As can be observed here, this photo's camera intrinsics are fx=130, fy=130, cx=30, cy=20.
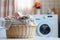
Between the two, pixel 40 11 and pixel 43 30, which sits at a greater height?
pixel 40 11

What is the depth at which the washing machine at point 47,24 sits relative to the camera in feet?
10.5

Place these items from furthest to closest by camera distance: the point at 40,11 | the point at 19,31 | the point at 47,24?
the point at 40,11 < the point at 47,24 < the point at 19,31

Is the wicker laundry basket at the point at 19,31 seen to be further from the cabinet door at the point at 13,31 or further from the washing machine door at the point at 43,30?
the washing machine door at the point at 43,30

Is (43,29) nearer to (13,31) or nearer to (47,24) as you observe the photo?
(47,24)

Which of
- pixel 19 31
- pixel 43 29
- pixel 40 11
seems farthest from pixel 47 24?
pixel 19 31

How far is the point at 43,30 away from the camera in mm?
3268

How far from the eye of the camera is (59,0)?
3916 mm

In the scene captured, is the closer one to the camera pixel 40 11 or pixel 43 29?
pixel 43 29

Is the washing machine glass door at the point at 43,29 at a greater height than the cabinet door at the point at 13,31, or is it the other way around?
the cabinet door at the point at 13,31

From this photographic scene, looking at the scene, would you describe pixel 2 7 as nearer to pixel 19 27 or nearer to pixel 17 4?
pixel 17 4

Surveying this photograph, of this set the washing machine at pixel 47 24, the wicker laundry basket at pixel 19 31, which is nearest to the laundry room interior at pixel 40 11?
the washing machine at pixel 47 24

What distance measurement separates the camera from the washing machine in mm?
3201

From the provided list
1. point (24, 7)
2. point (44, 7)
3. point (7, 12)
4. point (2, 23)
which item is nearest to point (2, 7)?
point (7, 12)

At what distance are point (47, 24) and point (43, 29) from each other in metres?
0.16
